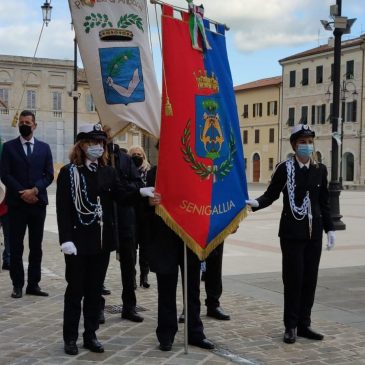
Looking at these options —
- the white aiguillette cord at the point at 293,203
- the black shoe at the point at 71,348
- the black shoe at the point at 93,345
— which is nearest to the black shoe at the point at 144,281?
the black shoe at the point at 93,345

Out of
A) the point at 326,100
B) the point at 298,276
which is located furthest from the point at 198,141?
the point at 326,100

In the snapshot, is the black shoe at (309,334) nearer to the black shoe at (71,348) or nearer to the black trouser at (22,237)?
the black shoe at (71,348)

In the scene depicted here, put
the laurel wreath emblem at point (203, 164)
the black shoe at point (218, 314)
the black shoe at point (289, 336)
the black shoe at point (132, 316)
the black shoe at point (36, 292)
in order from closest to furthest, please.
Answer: the laurel wreath emblem at point (203, 164) < the black shoe at point (289, 336) < the black shoe at point (132, 316) < the black shoe at point (218, 314) < the black shoe at point (36, 292)

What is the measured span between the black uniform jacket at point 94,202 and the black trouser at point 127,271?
1.10 metres

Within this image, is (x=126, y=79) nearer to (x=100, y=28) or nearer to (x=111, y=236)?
(x=100, y=28)

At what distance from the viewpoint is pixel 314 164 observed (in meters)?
5.79

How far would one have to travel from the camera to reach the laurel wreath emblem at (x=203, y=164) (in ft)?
17.1

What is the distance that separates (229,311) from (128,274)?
1.25 metres

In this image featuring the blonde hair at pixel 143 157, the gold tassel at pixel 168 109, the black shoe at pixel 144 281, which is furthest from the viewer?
the black shoe at pixel 144 281

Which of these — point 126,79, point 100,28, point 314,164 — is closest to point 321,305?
point 314,164

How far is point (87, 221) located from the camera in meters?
5.19

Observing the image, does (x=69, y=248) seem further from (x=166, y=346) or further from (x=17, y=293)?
(x=17, y=293)

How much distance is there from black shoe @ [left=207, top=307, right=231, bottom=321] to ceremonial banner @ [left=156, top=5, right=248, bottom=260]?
53.0 inches

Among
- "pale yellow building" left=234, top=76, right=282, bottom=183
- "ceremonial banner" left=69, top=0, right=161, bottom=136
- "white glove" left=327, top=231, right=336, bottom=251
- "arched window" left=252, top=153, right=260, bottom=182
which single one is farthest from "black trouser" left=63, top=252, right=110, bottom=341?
"arched window" left=252, top=153, right=260, bottom=182
